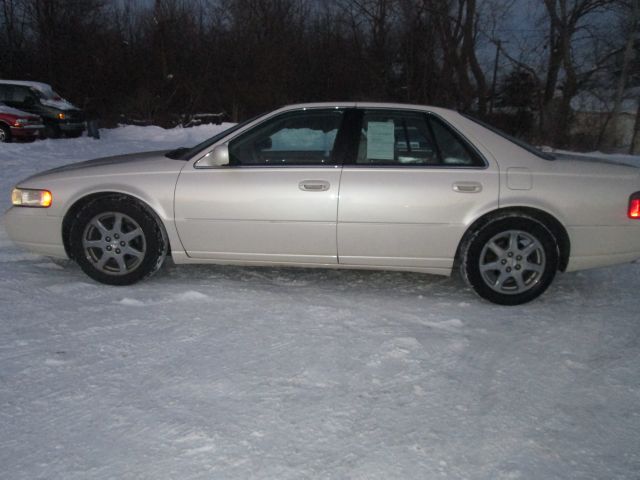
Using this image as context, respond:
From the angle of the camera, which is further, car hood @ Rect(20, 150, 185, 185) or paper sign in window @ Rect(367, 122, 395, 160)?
car hood @ Rect(20, 150, 185, 185)

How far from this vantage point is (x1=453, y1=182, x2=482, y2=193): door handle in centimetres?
396

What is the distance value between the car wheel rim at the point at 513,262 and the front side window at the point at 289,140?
1.38m

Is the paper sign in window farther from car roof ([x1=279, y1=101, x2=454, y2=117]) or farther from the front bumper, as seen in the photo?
the front bumper

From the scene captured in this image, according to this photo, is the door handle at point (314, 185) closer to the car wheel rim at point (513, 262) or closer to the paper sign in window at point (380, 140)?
the paper sign in window at point (380, 140)

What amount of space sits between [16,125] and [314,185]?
47.0ft

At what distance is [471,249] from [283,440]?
7.11 feet

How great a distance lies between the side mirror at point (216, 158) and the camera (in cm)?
411

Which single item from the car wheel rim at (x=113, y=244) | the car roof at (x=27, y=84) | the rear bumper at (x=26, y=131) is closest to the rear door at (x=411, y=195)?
the car wheel rim at (x=113, y=244)

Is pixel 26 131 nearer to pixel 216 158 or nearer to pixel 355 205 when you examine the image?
pixel 216 158

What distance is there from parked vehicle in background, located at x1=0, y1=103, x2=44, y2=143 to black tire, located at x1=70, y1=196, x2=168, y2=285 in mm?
13251

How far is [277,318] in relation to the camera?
146 inches

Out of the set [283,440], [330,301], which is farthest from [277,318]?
[283,440]

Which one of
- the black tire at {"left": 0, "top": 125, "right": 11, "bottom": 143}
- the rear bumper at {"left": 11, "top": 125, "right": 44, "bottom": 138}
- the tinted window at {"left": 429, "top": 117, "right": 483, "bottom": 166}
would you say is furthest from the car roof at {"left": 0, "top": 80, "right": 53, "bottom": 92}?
the tinted window at {"left": 429, "top": 117, "right": 483, "bottom": 166}

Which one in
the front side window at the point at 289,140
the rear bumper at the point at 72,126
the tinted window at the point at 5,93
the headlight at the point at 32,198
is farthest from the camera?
the rear bumper at the point at 72,126
